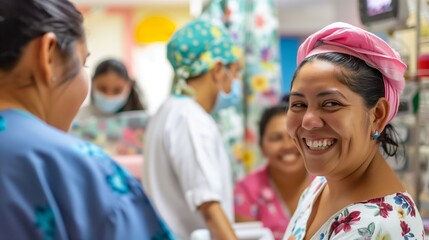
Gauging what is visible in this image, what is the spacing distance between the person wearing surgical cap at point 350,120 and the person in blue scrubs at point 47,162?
1.69 ft

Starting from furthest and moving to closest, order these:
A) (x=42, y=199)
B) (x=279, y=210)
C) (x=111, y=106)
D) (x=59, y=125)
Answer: (x=111, y=106), (x=279, y=210), (x=59, y=125), (x=42, y=199)

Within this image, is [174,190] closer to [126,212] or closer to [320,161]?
[320,161]

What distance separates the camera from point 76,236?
878 millimetres

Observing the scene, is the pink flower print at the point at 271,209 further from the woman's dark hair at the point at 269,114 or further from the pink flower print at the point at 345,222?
the pink flower print at the point at 345,222

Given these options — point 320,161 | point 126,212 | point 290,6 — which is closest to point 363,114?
point 320,161

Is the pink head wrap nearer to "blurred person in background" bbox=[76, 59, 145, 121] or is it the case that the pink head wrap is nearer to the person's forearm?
the person's forearm

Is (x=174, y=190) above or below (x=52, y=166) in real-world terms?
below

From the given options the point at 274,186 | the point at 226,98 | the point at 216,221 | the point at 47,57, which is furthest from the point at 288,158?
the point at 47,57

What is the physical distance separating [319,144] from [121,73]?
3.39 m

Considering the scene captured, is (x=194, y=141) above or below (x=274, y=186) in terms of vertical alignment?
above

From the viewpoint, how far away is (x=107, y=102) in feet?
14.9

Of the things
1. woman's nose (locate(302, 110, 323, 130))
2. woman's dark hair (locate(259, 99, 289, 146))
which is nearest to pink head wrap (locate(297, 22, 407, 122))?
woman's nose (locate(302, 110, 323, 130))

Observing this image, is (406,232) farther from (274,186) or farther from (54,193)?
(274,186)

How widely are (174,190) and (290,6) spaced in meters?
5.94
